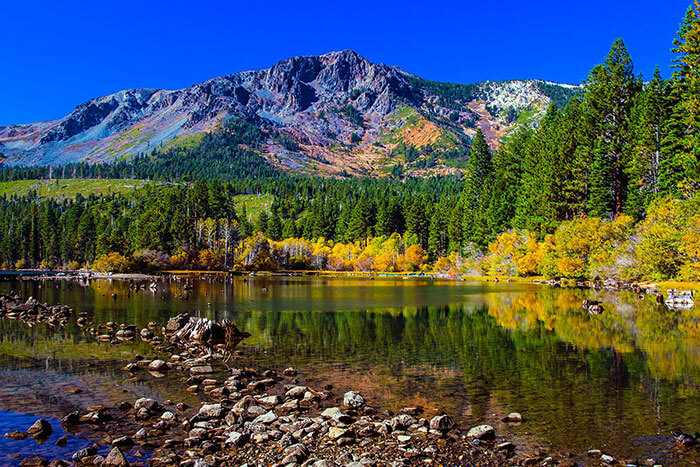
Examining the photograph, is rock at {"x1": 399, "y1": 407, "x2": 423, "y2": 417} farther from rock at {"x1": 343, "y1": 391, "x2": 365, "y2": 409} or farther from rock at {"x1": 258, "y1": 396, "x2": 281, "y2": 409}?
rock at {"x1": 258, "y1": 396, "x2": 281, "y2": 409}

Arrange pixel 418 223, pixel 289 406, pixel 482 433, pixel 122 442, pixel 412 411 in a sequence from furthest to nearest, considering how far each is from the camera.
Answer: pixel 418 223 < pixel 289 406 < pixel 412 411 < pixel 482 433 < pixel 122 442

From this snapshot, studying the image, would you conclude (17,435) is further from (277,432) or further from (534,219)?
(534,219)

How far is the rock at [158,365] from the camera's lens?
19758 millimetres

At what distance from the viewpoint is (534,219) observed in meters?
88.1

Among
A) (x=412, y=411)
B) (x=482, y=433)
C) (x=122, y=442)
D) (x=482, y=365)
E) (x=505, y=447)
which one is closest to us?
(x=505, y=447)

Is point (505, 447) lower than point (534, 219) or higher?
lower

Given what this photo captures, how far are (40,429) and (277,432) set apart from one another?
618 centimetres

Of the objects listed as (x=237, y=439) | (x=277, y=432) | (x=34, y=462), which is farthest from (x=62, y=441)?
(x=277, y=432)

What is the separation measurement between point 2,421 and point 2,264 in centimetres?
19737

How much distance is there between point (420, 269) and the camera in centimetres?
13525

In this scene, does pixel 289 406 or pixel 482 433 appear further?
pixel 289 406

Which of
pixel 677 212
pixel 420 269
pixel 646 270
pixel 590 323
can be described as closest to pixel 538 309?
pixel 590 323

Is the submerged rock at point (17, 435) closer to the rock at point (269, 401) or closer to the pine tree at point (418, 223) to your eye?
the rock at point (269, 401)

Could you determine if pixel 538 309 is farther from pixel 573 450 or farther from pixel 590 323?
pixel 573 450
